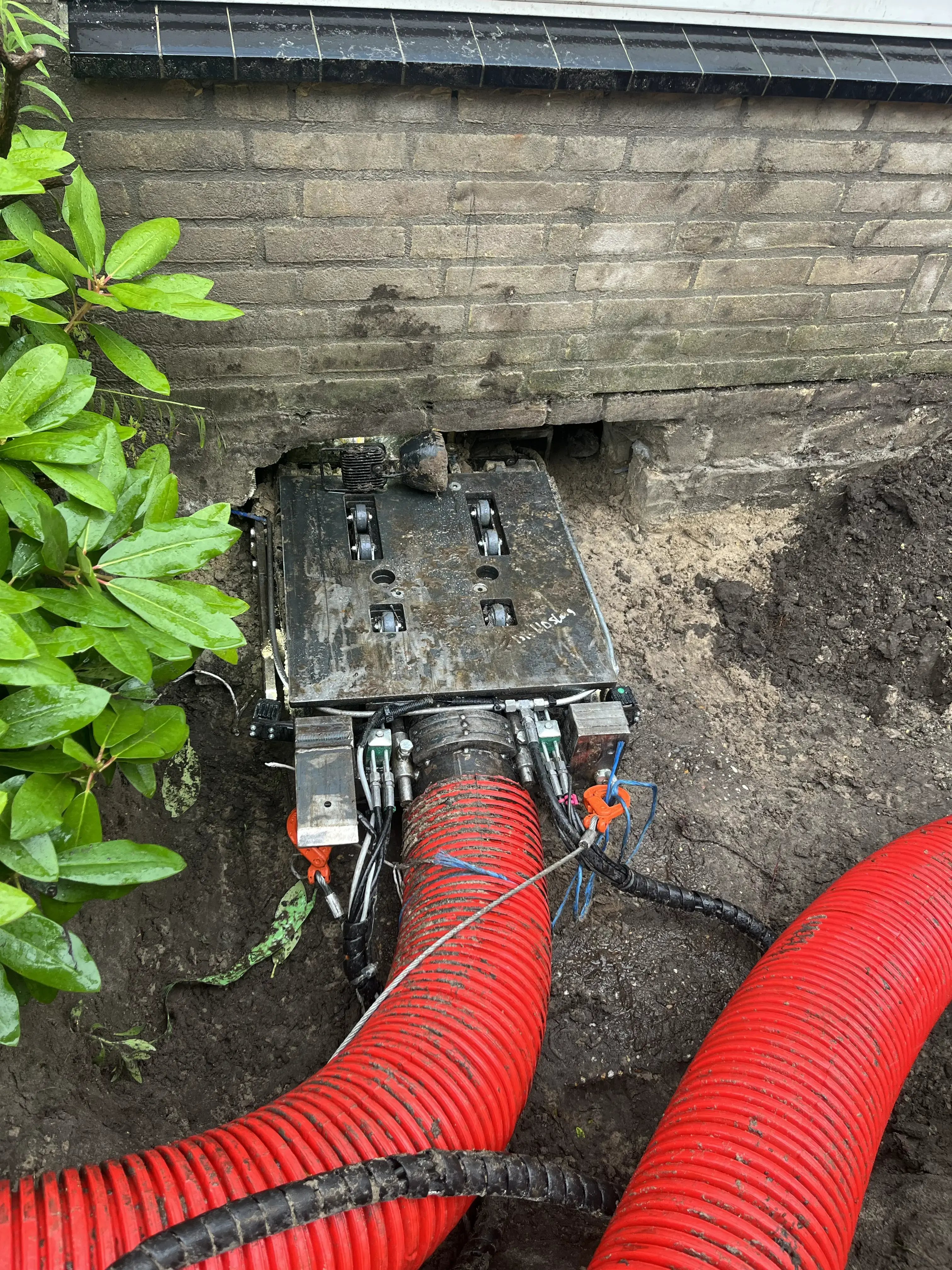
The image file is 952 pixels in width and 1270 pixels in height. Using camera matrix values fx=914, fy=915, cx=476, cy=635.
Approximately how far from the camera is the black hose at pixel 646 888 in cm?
216

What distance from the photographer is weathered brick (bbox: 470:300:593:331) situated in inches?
108

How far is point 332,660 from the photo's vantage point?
7.56 ft

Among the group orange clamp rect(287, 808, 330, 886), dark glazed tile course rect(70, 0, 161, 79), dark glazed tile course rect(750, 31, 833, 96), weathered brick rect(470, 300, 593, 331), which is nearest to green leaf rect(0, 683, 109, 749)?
orange clamp rect(287, 808, 330, 886)

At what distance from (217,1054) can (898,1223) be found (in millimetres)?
1413

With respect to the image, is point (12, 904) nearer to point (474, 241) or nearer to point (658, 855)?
point (658, 855)

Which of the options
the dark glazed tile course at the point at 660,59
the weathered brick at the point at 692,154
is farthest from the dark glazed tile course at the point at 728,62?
the weathered brick at the point at 692,154

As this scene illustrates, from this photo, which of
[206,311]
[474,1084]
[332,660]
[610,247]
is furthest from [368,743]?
[610,247]

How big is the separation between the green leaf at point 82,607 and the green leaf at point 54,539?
0.03m

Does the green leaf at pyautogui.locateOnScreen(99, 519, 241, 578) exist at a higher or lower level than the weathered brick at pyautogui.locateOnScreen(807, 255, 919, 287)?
lower

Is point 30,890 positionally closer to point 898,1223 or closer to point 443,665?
point 443,665

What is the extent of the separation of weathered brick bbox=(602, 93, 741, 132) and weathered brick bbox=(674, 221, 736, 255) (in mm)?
261

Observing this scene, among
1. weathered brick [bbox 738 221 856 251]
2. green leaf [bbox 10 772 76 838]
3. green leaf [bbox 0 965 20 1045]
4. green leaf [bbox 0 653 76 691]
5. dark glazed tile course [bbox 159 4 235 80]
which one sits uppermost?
dark glazed tile course [bbox 159 4 235 80]

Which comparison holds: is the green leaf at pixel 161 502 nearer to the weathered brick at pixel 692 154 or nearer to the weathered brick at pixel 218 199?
the weathered brick at pixel 218 199

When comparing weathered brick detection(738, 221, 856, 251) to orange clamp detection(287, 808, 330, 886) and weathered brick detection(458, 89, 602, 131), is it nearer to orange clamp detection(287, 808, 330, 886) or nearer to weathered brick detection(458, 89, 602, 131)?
weathered brick detection(458, 89, 602, 131)
